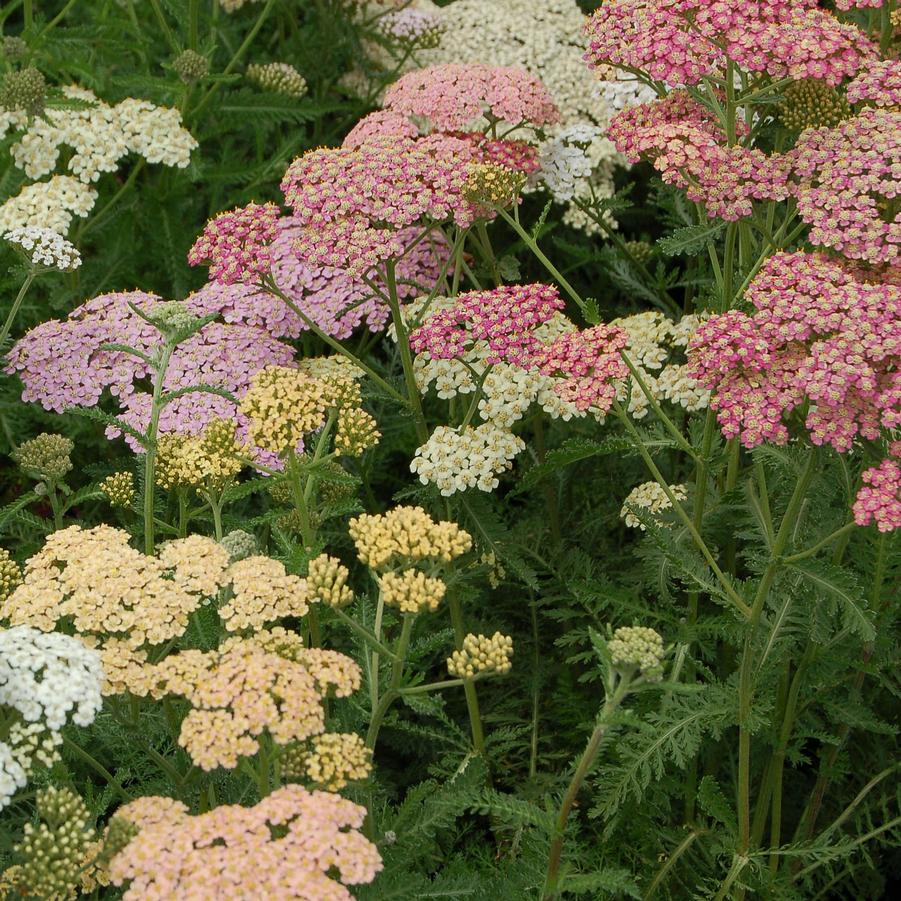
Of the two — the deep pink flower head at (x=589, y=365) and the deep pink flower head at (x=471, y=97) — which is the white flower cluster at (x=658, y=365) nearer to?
the deep pink flower head at (x=589, y=365)

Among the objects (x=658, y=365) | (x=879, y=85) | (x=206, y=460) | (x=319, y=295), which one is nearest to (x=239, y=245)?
(x=319, y=295)

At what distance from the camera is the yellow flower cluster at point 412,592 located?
309cm

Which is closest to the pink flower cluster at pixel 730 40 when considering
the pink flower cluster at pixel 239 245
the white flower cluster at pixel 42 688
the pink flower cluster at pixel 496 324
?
the pink flower cluster at pixel 496 324

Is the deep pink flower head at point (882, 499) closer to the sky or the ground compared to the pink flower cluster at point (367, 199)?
closer to the ground

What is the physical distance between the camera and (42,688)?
2.89 metres

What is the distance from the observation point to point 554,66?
244 inches

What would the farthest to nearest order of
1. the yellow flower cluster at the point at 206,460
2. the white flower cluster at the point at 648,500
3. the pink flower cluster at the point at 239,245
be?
the white flower cluster at the point at 648,500
the pink flower cluster at the point at 239,245
the yellow flower cluster at the point at 206,460

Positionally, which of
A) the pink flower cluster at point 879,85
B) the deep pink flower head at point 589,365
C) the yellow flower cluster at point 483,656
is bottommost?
the yellow flower cluster at point 483,656

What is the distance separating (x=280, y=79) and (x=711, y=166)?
8.81ft

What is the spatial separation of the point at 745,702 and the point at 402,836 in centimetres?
113

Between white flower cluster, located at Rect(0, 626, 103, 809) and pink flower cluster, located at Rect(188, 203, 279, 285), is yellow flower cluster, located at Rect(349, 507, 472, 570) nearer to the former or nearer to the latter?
white flower cluster, located at Rect(0, 626, 103, 809)

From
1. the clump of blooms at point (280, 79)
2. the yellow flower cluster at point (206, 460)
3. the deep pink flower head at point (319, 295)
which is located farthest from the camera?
the clump of blooms at point (280, 79)

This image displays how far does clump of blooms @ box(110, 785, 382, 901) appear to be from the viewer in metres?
2.66

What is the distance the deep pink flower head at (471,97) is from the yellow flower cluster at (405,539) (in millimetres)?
2365
